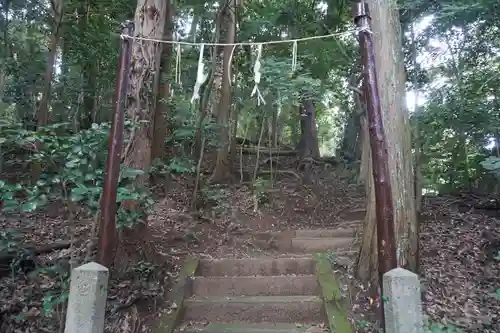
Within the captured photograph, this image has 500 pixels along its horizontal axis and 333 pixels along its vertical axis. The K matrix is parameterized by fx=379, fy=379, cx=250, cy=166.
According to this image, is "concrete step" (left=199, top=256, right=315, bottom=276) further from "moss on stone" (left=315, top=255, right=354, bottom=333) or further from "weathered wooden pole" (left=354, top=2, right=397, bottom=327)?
"weathered wooden pole" (left=354, top=2, right=397, bottom=327)

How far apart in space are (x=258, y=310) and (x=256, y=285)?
526 mm

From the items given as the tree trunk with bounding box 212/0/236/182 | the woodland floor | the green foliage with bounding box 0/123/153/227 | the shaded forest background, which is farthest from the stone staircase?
the tree trunk with bounding box 212/0/236/182

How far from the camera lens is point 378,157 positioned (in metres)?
3.44

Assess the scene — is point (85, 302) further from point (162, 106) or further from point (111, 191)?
point (162, 106)

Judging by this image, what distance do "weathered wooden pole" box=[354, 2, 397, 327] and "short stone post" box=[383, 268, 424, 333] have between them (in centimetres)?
34

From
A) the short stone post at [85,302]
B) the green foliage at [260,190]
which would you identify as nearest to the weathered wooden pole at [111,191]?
the short stone post at [85,302]

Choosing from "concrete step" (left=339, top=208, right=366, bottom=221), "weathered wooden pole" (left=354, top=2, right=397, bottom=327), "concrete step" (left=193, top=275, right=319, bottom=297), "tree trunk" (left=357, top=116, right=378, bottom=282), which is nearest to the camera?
"weathered wooden pole" (left=354, top=2, right=397, bottom=327)

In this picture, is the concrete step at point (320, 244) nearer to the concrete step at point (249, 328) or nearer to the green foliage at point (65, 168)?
the concrete step at point (249, 328)

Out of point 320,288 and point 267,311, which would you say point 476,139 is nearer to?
point 320,288

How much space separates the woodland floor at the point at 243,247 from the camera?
4.33 meters

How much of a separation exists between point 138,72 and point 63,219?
3688 mm

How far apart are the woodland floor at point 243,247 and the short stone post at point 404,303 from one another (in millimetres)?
1476

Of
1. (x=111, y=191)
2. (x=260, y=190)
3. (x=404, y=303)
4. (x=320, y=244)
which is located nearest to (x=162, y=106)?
(x=260, y=190)

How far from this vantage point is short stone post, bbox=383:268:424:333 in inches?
113
